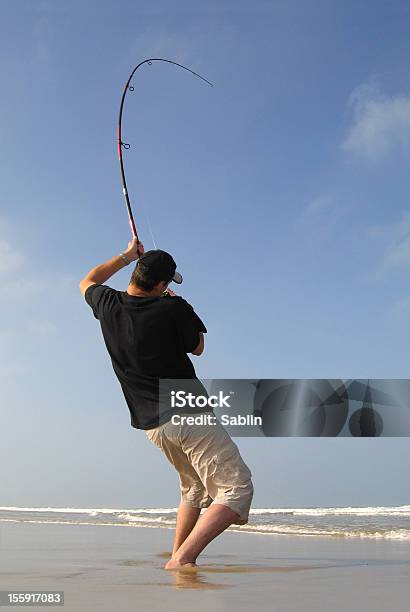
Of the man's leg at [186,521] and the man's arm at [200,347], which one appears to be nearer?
the man's arm at [200,347]

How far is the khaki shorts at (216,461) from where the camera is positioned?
337 cm

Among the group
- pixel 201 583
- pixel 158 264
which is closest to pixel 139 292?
pixel 158 264

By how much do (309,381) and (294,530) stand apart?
1.99 metres

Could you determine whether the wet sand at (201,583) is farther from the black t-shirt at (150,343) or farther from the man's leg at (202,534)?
the black t-shirt at (150,343)

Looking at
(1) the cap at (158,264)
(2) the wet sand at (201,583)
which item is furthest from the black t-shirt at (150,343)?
(2) the wet sand at (201,583)

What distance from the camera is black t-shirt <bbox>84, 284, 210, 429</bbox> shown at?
3443 mm

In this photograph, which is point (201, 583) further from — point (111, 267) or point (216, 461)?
point (111, 267)

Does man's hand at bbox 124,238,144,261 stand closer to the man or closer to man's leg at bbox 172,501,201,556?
the man

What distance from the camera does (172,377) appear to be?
3453 mm

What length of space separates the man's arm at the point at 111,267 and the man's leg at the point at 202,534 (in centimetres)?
144

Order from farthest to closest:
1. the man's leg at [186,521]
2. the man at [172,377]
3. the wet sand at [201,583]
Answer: the man's leg at [186,521], the man at [172,377], the wet sand at [201,583]

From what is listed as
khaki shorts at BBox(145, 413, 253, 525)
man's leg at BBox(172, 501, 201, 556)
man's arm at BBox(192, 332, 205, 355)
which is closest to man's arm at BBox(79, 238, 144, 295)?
man's arm at BBox(192, 332, 205, 355)

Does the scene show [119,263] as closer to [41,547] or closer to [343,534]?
[41,547]

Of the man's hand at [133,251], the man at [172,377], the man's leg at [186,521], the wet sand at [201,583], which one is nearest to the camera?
the wet sand at [201,583]
